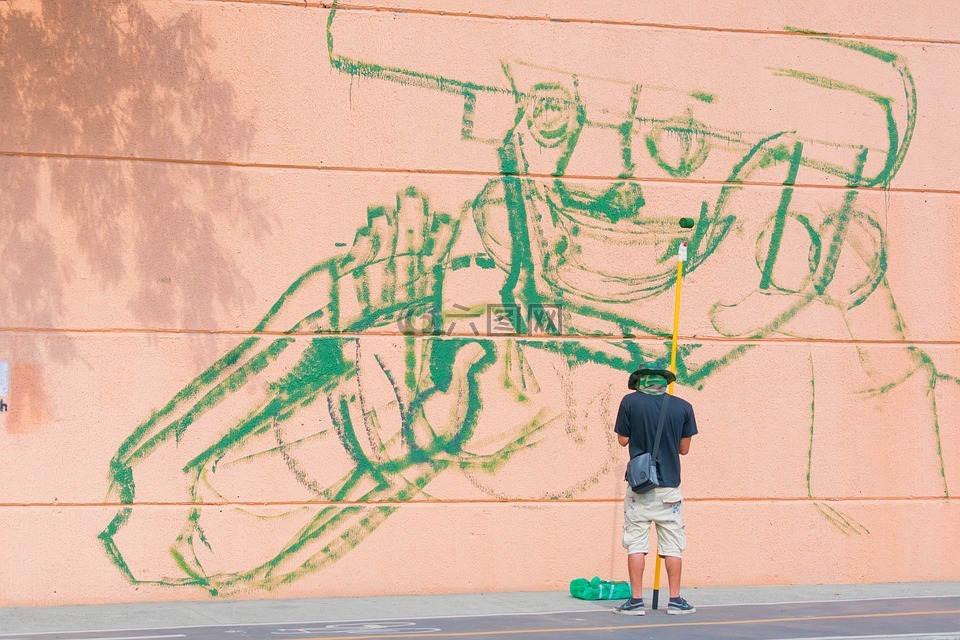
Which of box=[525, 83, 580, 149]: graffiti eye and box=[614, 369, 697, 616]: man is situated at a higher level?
box=[525, 83, 580, 149]: graffiti eye

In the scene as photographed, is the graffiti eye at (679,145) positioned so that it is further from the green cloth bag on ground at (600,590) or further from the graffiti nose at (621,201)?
the green cloth bag on ground at (600,590)

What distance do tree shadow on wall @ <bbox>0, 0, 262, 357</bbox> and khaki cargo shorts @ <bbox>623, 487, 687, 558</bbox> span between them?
2990 millimetres

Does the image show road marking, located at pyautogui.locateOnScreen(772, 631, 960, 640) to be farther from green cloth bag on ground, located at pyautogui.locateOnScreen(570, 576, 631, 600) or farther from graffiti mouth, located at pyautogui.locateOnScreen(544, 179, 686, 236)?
graffiti mouth, located at pyautogui.locateOnScreen(544, 179, 686, 236)

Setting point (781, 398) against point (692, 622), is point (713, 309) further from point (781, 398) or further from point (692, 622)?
point (692, 622)

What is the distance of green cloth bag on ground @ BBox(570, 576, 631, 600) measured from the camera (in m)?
8.70

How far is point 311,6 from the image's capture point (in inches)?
349

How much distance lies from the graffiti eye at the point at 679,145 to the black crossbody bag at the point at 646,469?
207 centimetres

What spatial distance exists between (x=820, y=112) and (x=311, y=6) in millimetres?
3832

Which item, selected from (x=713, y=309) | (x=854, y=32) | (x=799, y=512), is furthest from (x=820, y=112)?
(x=799, y=512)

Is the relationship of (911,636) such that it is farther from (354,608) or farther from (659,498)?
(354,608)

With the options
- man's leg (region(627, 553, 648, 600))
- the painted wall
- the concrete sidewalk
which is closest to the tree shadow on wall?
the painted wall

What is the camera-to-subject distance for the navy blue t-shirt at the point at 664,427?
8234 millimetres

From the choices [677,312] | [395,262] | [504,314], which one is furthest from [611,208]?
[395,262]

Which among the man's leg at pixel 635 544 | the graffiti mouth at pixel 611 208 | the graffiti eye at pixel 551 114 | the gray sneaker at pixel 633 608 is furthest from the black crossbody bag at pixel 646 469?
the graffiti eye at pixel 551 114
